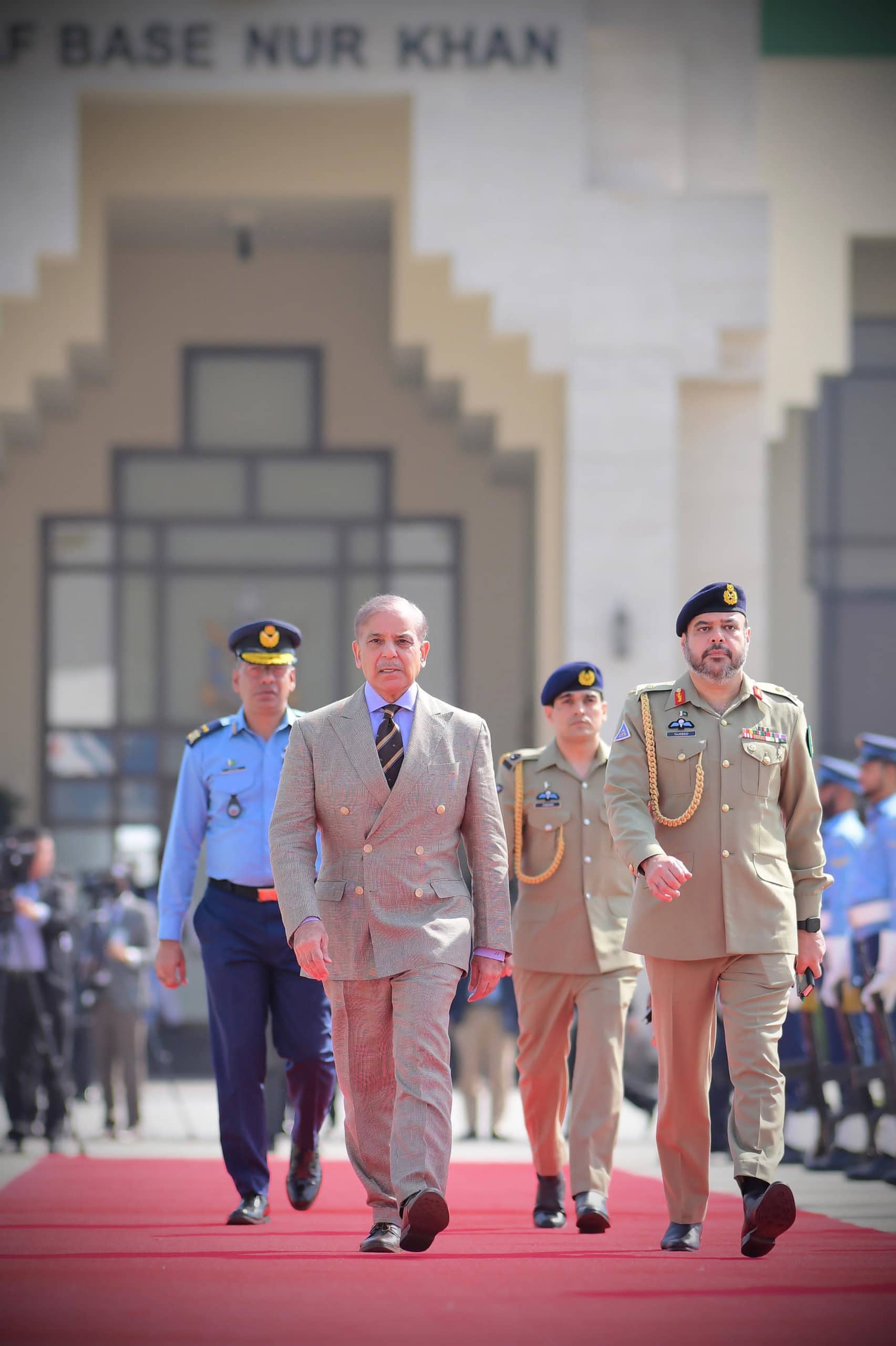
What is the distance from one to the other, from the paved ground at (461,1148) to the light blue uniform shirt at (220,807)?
2532 mm

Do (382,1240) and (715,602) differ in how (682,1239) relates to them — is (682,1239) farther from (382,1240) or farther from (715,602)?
(715,602)

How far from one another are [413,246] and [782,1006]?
1067 centimetres

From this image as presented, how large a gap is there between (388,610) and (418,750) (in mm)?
411

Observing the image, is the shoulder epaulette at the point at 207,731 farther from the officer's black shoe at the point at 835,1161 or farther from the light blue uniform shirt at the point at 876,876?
the officer's black shoe at the point at 835,1161

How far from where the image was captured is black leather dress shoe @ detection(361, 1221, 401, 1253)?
205 inches

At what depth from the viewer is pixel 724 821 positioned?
5.71m

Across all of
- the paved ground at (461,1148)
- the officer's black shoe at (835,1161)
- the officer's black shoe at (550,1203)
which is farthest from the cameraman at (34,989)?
the officer's black shoe at (550,1203)

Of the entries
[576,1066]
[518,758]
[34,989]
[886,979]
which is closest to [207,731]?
[518,758]

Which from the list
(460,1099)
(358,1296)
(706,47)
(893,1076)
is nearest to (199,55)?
(706,47)

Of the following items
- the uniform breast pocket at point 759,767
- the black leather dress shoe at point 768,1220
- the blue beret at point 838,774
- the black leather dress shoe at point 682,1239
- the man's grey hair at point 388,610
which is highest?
the man's grey hair at point 388,610

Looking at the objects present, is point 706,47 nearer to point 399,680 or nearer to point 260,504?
point 260,504

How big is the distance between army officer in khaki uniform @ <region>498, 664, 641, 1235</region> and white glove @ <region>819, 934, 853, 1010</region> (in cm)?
306

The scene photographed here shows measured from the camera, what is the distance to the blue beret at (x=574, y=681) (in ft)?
23.5

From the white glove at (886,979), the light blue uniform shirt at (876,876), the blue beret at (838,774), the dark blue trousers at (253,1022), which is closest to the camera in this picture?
A: the dark blue trousers at (253,1022)
